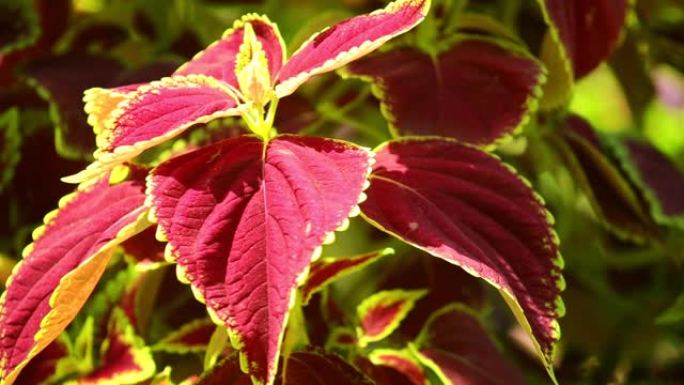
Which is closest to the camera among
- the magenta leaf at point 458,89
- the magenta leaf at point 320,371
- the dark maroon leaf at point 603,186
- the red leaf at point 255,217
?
the red leaf at point 255,217

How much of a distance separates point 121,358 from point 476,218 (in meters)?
0.30

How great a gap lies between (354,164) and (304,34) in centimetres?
29

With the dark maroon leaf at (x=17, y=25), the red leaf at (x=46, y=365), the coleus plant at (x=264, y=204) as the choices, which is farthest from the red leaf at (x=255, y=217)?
the dark maroon leaf at (x=17, y=25)

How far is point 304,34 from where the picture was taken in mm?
916

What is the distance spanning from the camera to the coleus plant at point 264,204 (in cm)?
62

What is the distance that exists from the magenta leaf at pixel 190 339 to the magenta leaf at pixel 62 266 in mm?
132

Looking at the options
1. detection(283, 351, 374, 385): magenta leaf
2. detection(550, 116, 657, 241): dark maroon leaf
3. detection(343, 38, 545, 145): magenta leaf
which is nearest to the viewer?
detection(283, 351, 374, 385): magenta leaf

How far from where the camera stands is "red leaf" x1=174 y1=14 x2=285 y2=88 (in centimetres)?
75

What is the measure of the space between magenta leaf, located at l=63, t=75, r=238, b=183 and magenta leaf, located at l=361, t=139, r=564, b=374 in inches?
4.6

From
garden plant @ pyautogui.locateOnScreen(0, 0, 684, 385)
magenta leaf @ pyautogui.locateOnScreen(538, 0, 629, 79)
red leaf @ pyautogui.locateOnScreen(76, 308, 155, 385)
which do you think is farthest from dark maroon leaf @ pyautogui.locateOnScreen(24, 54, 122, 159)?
magenta leaf @ pyautogui.locateOnScreen(538, 0, 629, 79)

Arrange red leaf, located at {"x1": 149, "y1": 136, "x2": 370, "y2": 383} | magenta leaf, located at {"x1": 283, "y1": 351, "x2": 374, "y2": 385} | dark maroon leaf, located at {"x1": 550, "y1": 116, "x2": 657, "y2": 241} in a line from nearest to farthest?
red leaf, located at {"x1": 149, "y1": 136, "x2": 370, "y2": 383} → magenta leaf, located at {"x1": 283, "y1": 351, "x2": 374, "y2": 385} → dark maroon leaf, located at {"x1": 550, "y1": 116, "x2": 657, "y2": 241}

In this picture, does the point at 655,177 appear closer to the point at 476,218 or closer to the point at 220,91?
the point at 476,218

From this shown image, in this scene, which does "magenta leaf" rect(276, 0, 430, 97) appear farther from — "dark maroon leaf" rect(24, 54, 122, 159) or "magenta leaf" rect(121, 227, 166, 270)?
"dark maroon leaf" rect(24, 54, 122, 159)

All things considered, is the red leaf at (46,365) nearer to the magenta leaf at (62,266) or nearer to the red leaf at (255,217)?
the magenta leaf at (62,266)
